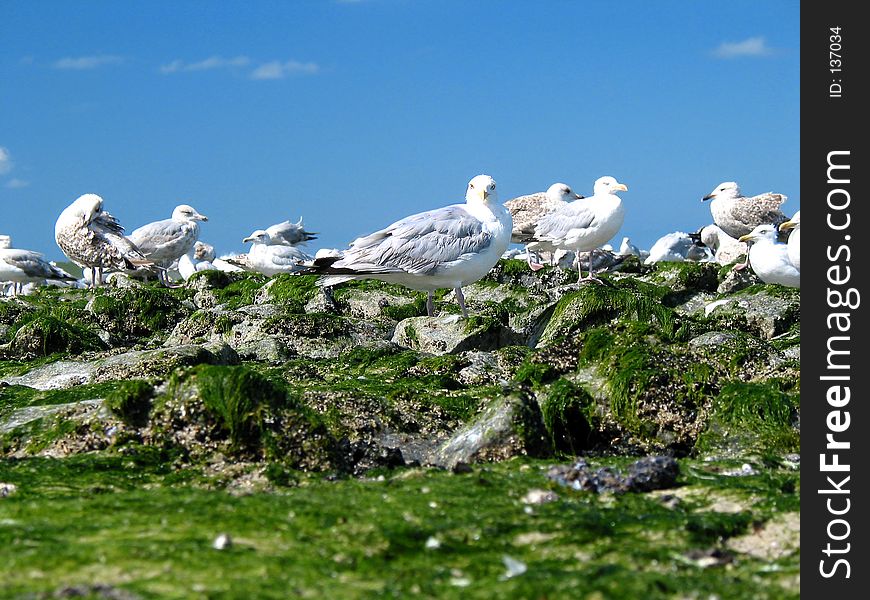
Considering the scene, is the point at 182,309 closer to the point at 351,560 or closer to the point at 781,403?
the point at 781,403

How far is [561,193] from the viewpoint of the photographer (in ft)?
80.9

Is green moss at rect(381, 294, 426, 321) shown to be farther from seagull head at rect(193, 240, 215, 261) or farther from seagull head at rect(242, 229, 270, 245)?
seagull head at rect(193, 240, 215, 261)

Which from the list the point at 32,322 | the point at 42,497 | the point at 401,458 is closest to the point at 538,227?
the point at 32,322

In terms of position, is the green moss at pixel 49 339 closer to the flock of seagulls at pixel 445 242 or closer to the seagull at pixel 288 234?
the flock of seagulls at pixel 445 242

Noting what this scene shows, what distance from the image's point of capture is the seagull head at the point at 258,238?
2584 cm

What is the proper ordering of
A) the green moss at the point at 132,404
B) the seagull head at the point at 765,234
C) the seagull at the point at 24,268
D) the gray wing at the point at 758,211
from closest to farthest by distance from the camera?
the green moss at the point at 132,404, the seagull head at the point at 765,234, the gray wing at the point at 758,211, the seagull at the point at 24,268

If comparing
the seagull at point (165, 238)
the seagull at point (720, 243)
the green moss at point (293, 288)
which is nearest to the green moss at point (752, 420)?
the green moss at point (293, 288)

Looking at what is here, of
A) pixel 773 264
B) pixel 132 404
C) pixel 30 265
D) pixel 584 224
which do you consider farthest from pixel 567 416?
pixel 30 265

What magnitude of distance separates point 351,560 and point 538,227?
51.7 feet

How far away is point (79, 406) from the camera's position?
8.30 metres

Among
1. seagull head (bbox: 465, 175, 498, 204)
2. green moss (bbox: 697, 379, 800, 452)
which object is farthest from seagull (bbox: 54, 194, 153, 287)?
green moss (bbox: 697, 379, 800, 452)

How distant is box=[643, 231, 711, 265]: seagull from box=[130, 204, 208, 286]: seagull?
14.4 m

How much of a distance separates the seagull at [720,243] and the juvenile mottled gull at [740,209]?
2.38 m

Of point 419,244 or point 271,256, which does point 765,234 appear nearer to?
point 419,244
